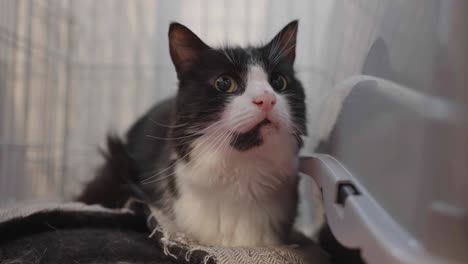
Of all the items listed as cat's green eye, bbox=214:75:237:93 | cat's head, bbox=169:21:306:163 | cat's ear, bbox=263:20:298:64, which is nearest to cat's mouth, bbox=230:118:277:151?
cat's head, bbox=169:21:306:163

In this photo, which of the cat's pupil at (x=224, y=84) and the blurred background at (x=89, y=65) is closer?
the cat's pupil at (x=224, y=84)

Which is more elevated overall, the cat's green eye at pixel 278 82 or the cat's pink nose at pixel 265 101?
the cat's green eye at pixel 278 82

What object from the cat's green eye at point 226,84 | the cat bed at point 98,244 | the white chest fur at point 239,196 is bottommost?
the cat bed at point 98,244

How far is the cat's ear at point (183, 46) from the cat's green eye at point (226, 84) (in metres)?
0.13

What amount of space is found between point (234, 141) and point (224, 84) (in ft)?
0.57

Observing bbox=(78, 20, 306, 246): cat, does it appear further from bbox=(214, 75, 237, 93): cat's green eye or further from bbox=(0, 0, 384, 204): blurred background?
bbox=(0, 0, 384, 204): blurred background

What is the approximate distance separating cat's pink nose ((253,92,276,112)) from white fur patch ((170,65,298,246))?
3cm

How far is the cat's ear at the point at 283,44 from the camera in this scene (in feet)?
3.91

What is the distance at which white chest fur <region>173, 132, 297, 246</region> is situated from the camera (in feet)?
3.60

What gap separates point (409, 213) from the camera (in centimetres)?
65

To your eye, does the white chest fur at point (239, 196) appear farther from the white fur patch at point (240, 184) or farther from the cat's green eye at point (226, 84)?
the cat's green eye at point (226, 84)

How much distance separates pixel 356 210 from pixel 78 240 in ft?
2.56

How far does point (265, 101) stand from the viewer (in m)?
0.97

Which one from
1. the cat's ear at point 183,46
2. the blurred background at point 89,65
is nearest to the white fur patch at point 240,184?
the cat's ear at point 183,46
